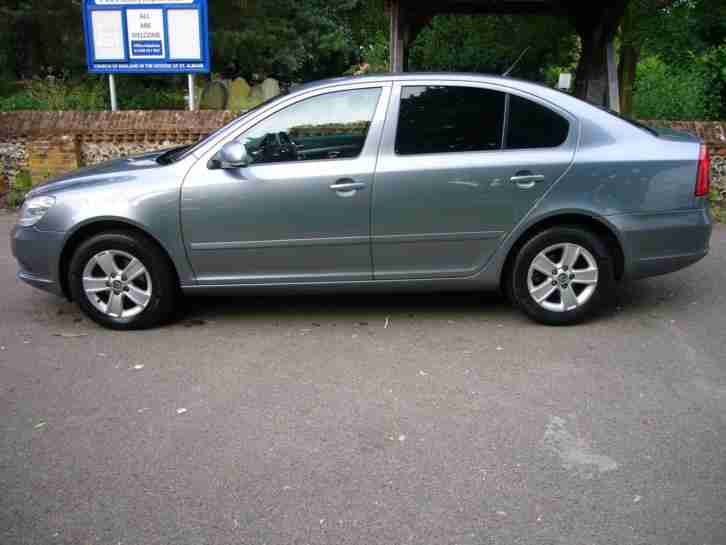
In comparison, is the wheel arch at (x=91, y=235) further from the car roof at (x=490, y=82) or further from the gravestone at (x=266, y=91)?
the gravestone at (x=266, y=91)

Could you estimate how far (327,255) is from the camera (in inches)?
203

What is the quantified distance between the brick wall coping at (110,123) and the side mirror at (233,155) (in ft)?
15.7

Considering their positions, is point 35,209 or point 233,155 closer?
point 233,155

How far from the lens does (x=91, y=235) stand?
5277 mm

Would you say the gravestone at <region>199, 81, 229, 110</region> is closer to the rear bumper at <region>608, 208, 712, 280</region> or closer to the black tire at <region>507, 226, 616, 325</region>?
the black tire at <region>507, 226, 616, 325</region>

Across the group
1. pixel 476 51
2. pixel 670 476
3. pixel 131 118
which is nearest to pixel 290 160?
pixel 670 476

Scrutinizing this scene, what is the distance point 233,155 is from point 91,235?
124 centimetres

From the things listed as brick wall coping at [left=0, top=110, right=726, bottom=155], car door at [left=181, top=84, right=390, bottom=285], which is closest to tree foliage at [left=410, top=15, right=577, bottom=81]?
brick wall coping at [left=0, top=110, right=726, bottom=155]

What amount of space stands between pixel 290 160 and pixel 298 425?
6.55 feet

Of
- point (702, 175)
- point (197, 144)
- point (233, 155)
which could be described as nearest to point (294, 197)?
point (233, 155)

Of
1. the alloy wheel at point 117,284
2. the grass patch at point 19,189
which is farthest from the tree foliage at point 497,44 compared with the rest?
the alloy wheel at point 117,284

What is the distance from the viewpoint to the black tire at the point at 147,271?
5.17m

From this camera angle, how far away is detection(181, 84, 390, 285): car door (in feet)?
16.5

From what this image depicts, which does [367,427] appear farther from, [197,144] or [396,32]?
[396,32]
